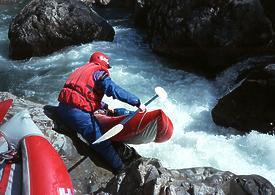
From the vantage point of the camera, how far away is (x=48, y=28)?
10.1 metres

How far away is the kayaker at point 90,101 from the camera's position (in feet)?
18.1

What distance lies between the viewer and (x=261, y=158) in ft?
23.0

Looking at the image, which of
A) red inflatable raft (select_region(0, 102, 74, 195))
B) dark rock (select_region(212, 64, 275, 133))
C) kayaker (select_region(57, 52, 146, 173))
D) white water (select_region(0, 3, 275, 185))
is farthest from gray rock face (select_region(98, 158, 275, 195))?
dark rock (select_region(212, 64, 275, 133))

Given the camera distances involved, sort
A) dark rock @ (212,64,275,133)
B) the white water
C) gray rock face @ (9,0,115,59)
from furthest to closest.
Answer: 1. gray rock face @ (9,0,115,59)
2. dark rock @ (212,64,275,133)
3. the white water

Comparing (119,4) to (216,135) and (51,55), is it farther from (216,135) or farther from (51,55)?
(216,135)

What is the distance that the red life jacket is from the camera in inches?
219

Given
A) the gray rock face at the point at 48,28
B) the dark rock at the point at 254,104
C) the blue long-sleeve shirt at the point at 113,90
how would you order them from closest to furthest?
the blue long-sleeve shirt at the point at 113,90
the dark rock at the point at 254,104
the gray rock face at the point at 48,28

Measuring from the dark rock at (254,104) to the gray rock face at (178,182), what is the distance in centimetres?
272

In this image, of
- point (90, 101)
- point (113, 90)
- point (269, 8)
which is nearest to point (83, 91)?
point (90, 101)

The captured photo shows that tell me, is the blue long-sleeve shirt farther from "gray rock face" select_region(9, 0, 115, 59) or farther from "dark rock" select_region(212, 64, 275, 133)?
"gray rock face" select_region(9, 0, 115, 59)

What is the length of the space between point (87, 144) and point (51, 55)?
5.03 meters

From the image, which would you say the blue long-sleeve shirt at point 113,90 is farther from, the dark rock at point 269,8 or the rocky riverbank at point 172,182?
the dark rock at point 269,8

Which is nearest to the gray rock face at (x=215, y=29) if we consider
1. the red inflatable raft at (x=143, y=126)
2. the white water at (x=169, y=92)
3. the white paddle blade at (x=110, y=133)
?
the white water at (x=169, y=92)

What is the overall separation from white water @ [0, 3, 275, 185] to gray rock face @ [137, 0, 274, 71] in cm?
48
